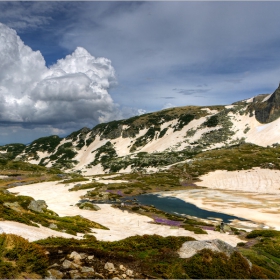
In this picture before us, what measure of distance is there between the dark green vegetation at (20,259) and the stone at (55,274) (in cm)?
31

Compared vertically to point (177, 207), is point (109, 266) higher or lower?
higher

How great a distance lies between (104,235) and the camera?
1094 inches

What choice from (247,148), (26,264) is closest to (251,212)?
(26,264)

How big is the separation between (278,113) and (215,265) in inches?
8597

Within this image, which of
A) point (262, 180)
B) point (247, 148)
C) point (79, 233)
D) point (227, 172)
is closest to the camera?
point (79, 233)

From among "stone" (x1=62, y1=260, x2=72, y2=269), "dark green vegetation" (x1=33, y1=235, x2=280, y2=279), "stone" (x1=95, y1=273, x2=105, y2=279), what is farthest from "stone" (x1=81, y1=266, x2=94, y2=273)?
"dark green vegetation" (x1=33, y1=235, x2=280, y2=279)

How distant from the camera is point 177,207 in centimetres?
6391

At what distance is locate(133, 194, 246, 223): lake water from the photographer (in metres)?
54.0

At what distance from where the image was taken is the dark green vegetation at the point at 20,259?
35.6 feet

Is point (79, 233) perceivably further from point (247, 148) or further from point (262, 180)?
point (247, 148)

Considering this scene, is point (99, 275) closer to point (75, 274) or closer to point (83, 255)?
point (75, 274)

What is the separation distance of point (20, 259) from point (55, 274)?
1972mm

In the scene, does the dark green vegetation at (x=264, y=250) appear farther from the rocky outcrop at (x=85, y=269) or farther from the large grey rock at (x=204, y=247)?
→ the rocky outcrop at (x=85, y=269)

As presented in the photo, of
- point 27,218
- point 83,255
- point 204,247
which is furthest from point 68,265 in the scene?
point 27,218
